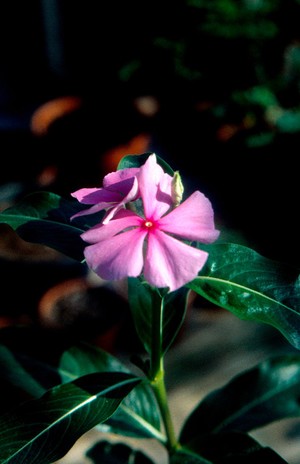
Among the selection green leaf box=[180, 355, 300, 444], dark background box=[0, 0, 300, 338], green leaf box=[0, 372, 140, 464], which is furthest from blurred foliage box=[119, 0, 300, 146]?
green leaf box=[0, 372, 140, 464]

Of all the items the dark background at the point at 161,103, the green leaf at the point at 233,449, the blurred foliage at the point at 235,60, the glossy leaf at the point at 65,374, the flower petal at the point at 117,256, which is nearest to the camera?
the flower petal at the point at 117,256

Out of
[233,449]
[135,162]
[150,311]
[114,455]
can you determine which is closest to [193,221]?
[135,162]

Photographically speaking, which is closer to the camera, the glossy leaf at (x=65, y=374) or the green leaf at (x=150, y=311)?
the green leaf at (x=150, y=311)

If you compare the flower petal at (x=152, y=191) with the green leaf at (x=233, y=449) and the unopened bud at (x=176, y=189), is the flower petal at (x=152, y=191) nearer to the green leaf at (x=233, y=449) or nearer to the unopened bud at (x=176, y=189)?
the unopened bud at (x=176, y=189)

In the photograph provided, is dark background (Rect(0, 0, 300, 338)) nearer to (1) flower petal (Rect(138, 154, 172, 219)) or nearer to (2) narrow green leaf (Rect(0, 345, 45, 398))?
(2) narrow green leaf (Rect(0, 345, 45, 398))

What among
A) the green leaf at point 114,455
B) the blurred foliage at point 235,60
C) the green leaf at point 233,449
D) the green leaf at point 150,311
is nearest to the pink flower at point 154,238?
the green leaf at point 150,311

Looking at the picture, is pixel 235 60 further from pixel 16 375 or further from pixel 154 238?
pixel 154 238
